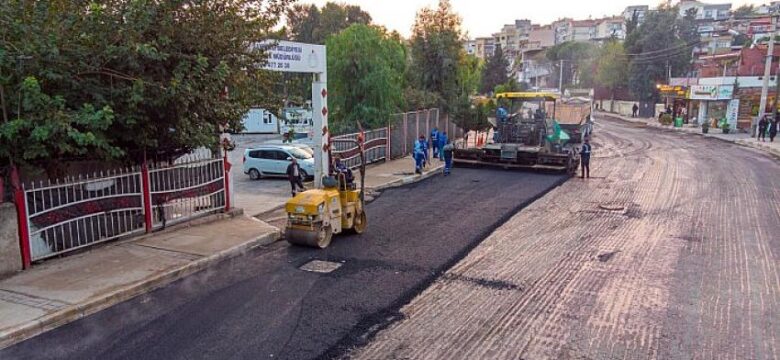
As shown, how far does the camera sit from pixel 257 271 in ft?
31.2

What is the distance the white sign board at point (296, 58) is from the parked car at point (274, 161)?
506cm

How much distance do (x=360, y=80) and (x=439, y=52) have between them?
8826 mm

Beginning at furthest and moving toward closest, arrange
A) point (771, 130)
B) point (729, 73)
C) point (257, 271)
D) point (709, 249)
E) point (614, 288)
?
point (729, 73) → point (771, 130) → point (709, 249) → point (257, 271) → point (614, 288)

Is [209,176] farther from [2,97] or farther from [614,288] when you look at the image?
[614,288]

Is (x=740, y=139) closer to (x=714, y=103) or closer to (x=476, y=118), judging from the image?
(x=714, y=103)

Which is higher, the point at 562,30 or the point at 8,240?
the point at 562,30

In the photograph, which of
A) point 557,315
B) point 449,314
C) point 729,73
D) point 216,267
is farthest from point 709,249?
point 729,73

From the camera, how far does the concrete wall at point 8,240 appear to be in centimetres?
855

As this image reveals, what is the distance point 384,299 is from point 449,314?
3.28 ft

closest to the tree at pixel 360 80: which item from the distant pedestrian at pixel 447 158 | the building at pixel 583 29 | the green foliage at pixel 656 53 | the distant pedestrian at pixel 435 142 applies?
the distant pedestrian at pixel 435 142

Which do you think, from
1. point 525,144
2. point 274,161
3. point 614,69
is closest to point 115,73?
point 274,161

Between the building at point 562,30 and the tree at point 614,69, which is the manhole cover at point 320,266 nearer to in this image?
the tree at point 614,69

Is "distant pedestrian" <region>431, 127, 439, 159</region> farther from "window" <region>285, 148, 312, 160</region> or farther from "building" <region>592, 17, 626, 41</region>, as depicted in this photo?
"building" <region>592, 17, 626, 41</region>

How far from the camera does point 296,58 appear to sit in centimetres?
1494
